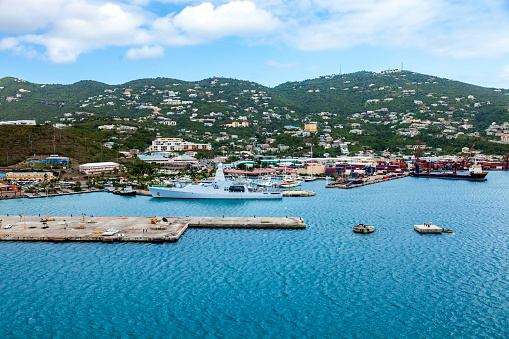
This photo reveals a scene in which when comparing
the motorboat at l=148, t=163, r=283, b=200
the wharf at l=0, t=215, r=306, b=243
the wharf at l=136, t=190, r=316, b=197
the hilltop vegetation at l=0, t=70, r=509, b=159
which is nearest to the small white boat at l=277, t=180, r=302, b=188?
the wharf at l=136, t=190, r=316, b=197

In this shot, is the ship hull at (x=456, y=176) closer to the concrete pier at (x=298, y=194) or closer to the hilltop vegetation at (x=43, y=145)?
the concrete pier at (x=298, y=194)

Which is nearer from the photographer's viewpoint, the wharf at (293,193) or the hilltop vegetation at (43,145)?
the wharf at (293,193)

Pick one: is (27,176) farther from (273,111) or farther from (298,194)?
(273,111)

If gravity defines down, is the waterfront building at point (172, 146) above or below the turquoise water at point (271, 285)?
above

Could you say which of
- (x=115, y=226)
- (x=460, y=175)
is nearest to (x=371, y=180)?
(x=460, y=175)

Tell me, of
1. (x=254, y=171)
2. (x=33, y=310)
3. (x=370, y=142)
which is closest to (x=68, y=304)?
(x=33, y=310)

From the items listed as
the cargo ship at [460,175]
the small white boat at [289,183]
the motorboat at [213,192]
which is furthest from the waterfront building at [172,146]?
→ the cargo ship at [460,175]

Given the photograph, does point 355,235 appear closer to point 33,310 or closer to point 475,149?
point 33,310
